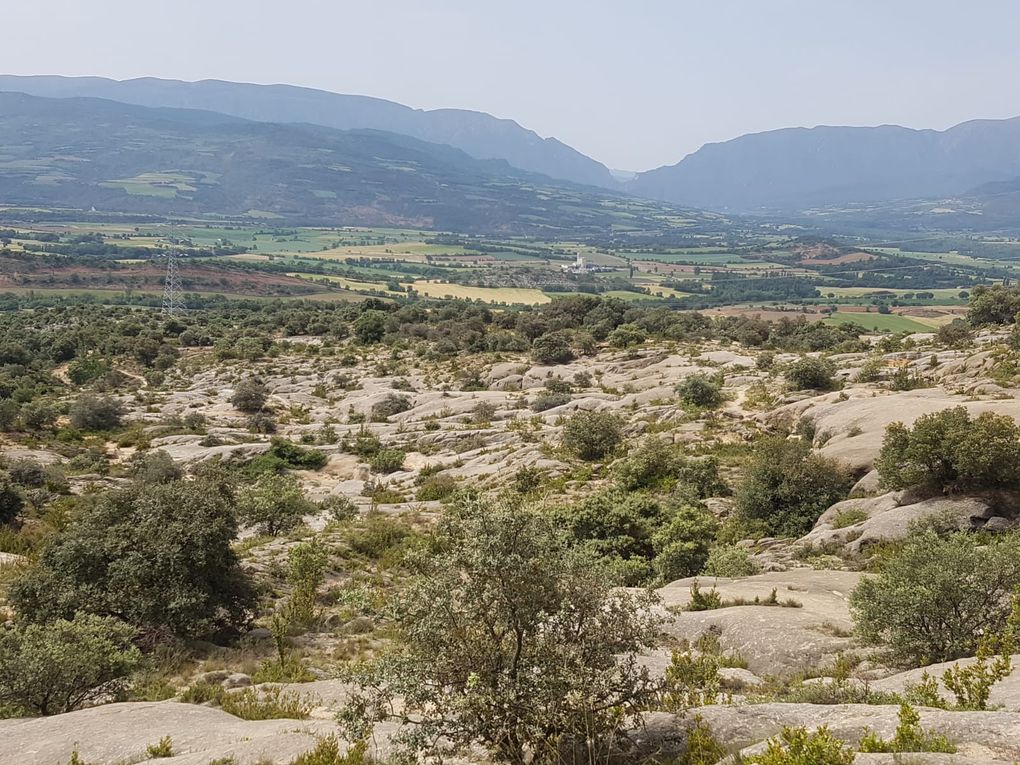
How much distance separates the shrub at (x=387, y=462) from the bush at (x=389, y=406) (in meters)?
10.1

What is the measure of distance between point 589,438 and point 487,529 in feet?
81.2

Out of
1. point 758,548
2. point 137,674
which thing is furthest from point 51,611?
point 758,548

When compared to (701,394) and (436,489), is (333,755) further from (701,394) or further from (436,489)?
(701,394)

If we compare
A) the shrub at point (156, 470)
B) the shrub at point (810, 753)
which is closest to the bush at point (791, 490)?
the shrub at point (810, 753)

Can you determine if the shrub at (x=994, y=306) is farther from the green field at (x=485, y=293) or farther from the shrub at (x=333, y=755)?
the green field at (x=485, y=293)

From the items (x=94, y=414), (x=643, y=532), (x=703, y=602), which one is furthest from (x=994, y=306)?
(x=94, y=414)

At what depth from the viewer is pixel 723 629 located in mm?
12367

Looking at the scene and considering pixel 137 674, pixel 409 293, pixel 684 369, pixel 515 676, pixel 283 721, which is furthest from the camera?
pixel 409 293

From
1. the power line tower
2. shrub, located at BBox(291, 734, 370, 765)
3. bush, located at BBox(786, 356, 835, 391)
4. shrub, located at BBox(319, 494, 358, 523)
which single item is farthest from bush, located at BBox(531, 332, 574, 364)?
the power line tower

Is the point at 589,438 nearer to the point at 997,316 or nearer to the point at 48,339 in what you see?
the point at 997,316

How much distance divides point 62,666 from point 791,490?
20.1m

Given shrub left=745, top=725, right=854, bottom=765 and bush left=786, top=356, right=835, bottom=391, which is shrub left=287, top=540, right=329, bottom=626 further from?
bush left=786, top=356, right=835, bottom=391

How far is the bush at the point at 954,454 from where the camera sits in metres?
16.7

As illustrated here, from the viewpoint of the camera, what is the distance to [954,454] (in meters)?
17.2
